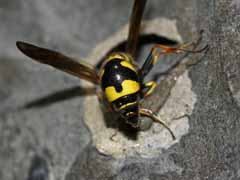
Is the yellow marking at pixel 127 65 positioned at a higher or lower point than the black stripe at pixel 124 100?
higher

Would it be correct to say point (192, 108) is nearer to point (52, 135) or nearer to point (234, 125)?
point (234, 125)

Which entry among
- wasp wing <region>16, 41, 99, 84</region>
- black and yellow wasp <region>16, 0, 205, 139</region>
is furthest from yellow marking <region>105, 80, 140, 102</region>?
wasp wing <region>16, 41, 99, 84</region>

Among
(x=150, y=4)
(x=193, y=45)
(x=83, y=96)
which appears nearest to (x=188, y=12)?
(x=193, y=45)

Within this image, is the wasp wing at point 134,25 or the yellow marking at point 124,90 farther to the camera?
the wasp wing at point 134,25

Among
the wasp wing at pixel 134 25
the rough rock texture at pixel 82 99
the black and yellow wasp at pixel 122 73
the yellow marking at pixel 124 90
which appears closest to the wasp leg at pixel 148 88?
the black and yellow wasp at pixel 122 73

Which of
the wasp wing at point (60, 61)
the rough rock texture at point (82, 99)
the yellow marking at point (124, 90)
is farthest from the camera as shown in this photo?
the wasp wing at point (60, 61)

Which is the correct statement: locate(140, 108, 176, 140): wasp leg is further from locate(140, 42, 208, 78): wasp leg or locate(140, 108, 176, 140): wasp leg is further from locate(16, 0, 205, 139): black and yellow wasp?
locate(140, 42, 208, 78): wasp leg

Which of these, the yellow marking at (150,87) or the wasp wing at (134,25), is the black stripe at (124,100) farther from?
the wasp wing at (134,25)
